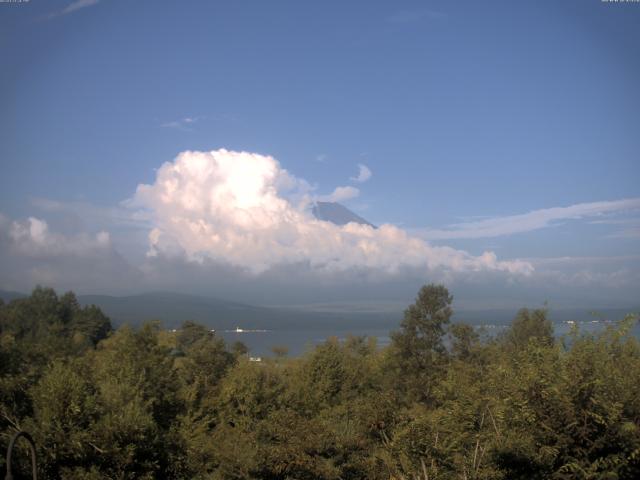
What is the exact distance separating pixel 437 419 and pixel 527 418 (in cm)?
640

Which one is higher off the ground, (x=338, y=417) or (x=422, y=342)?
(x=422, y=342)

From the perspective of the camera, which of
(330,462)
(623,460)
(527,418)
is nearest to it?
(623,460)

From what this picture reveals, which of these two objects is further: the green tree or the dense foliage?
the green tree

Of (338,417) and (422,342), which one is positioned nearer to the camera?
(338,417)

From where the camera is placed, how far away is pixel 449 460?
691 inches

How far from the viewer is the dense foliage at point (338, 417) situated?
1289 cm

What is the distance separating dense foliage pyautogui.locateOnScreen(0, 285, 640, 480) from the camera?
1289 centimetres

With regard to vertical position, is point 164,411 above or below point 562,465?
below

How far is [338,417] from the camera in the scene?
33.1 meters

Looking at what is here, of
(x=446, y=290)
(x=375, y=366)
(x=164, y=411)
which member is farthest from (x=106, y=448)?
(x=446, y=290)

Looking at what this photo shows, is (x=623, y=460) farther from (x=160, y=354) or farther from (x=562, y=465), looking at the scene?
(x=160, y=354)

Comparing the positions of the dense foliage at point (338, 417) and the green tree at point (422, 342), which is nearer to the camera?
the dense foliage at point (338, 417)

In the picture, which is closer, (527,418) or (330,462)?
(527,418)

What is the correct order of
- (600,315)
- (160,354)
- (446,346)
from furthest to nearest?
(446,346) < (160,354) < (600,315)
